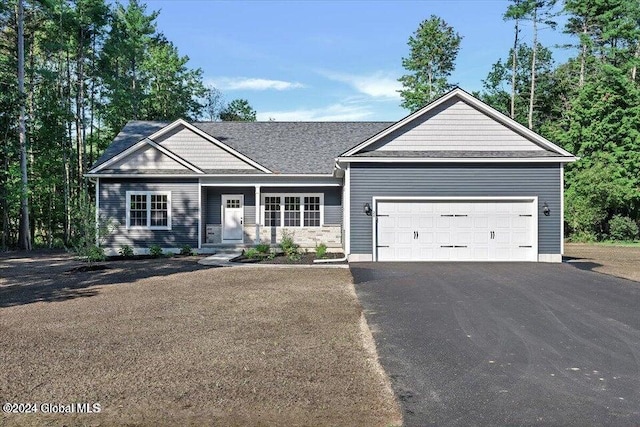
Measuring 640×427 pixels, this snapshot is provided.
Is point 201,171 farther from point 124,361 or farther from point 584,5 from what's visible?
point 584,5

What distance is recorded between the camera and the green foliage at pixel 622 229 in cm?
2736

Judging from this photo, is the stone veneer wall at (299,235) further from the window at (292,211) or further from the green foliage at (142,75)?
the green foliage at (142,75)

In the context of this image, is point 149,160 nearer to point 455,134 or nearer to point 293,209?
point 293,209

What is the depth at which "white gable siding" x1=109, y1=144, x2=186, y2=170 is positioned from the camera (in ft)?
60.5

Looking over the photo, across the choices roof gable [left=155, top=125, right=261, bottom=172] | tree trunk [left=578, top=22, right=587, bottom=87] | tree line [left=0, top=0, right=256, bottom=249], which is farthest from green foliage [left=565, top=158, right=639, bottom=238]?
tree line [left=0, top=0, right=256, bottom=249]

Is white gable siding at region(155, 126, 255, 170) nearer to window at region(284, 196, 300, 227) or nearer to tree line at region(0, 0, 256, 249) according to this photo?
window at region(284, 196, 300, 227)

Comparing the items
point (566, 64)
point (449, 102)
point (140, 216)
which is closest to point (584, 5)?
point (566, 64)

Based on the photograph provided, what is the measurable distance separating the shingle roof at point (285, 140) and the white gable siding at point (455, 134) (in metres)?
4.57

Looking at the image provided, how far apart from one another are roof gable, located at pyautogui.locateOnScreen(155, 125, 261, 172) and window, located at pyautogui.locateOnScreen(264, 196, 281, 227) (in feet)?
5.53

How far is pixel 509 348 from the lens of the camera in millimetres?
5816

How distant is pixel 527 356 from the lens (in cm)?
550

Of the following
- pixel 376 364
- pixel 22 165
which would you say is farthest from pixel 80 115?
pixel 376 364

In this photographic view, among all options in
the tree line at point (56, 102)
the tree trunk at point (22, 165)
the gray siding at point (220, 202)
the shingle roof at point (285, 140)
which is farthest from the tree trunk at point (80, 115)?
the gray siding at point (220, 202)

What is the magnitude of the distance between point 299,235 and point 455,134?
7909 mm
